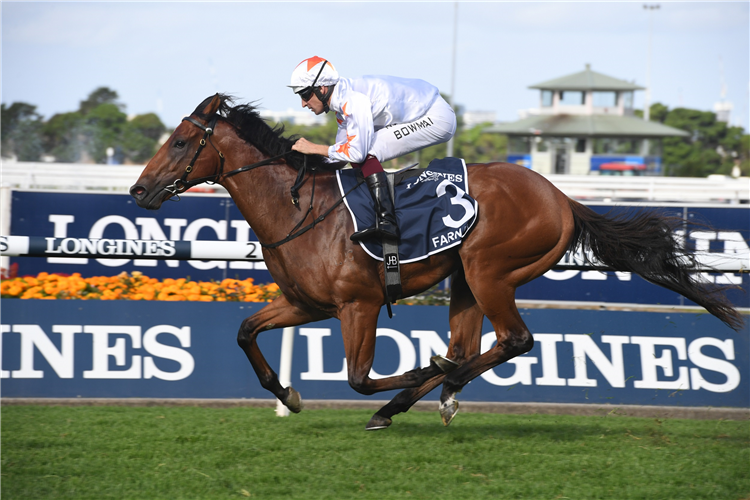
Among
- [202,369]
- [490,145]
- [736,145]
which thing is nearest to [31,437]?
[202,369]

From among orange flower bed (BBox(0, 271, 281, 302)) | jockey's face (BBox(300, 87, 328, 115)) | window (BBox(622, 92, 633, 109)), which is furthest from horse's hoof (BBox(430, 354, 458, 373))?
window (BBox(622, 92, 633, 109))

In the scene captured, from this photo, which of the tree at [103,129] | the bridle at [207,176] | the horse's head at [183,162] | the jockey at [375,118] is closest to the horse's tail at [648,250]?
the jockey at [375,118]

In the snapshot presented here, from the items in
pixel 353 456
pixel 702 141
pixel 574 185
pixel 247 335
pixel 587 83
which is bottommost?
pixel 353 456

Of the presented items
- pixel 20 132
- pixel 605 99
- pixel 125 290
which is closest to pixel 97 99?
pixel 20 132

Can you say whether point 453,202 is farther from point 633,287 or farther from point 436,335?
point 633,287

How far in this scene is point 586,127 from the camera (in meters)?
45.2

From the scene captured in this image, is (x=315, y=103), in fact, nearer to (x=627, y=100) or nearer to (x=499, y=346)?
(x=499, y=346)

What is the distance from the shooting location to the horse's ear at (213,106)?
4312mm

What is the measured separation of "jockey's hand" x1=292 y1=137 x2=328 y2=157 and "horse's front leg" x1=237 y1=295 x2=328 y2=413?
86cm

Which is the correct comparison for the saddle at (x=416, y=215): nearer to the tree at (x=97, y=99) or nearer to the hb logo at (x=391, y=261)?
the hb logo at (x=391, y=261)

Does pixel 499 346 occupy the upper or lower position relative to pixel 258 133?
lower

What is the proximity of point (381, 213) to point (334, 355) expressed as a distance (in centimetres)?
181

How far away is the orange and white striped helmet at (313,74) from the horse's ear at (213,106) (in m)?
0.47

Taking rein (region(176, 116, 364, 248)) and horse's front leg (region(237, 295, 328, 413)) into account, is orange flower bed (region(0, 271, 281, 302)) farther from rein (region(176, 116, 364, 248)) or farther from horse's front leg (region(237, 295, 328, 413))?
rein (region(176, 116, 364, 248))
